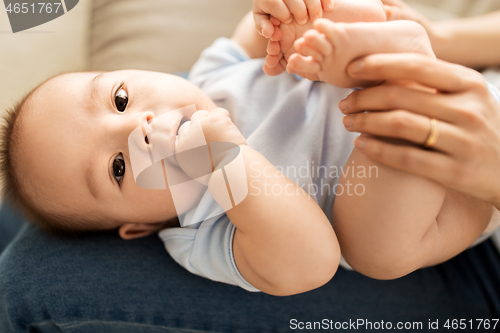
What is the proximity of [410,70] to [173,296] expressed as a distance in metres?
0.66

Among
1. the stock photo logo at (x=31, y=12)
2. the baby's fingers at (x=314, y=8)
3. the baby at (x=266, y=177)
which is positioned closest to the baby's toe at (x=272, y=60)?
the baby at (x=266, y=177)

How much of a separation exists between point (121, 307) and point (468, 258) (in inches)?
33.1

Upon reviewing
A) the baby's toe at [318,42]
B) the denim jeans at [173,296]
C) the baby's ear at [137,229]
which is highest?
the baby's toe at [318,42]

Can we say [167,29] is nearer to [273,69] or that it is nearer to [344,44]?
[273,69]

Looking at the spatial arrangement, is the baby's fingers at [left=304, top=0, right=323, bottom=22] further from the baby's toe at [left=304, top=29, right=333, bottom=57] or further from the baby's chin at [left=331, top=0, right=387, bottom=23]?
the baby's toe at [left=304, top=29, right=333, bottom=57]

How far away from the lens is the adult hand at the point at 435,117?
44 cm

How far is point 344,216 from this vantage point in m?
0.59

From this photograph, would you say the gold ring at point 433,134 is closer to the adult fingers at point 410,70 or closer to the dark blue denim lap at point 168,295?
the adult fingers at point 410,70

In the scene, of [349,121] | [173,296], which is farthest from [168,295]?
[349,121]

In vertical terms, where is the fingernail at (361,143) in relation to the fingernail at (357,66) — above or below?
below

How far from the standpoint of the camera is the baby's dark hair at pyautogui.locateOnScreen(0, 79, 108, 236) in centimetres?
68

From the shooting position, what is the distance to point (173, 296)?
2.35 ft

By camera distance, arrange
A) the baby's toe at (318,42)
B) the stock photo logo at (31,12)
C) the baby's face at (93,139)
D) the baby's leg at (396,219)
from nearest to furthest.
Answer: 1. the baby's toe at (318,42)
2. the baby's leg at (396,219)
3. the baby's face at (93,139)
4. the stock photo logo at (31,12)

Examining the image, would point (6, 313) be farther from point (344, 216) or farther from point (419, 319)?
point (419, 319)
